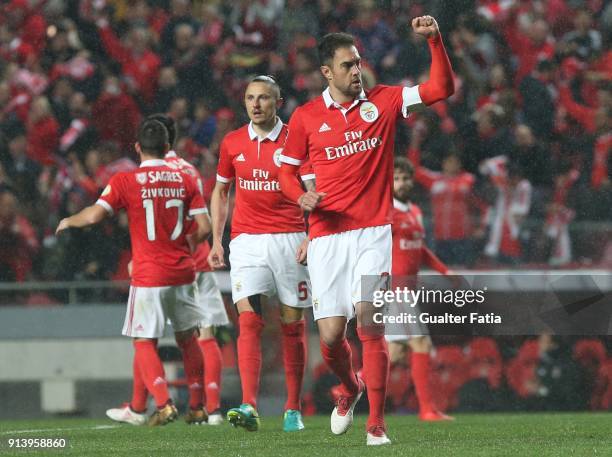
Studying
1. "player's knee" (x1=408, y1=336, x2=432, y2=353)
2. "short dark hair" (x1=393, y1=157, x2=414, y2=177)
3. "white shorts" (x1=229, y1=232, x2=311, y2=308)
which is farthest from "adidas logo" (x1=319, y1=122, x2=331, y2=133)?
"player's knee" (x1=408, y1=336, x2=432, y2=353)

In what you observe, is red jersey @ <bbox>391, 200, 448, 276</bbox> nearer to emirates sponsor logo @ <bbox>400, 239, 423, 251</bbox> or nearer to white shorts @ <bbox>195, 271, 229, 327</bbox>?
A: emirates sponsor logo @ <bbox>400, 239, 423, 251</bbox>

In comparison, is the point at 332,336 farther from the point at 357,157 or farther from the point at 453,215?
the point at 453,215

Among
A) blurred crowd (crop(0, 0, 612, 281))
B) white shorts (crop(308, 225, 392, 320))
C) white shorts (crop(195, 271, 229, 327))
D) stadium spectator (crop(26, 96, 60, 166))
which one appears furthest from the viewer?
stadium spectator (crop(26, 96, 60, 166))

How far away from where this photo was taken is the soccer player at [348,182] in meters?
6.46

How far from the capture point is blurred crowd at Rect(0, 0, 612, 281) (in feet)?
38.2

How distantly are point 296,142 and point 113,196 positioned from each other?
1861 millimetres

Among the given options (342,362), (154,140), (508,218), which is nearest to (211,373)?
(154,140)

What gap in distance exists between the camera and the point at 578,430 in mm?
7664

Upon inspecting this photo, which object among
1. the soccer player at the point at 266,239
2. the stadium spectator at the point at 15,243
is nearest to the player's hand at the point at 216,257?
the soccer player at the point at 266,239

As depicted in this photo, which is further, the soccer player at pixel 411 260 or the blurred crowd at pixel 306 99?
the blurred crowd at pixel 306 99

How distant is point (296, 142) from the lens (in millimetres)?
6730

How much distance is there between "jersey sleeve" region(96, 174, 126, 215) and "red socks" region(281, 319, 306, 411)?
1.32 meters

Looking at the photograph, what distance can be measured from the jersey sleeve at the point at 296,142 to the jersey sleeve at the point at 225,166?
1.51m

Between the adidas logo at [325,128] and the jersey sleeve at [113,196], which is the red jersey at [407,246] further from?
the adidas logo at [325,128]
